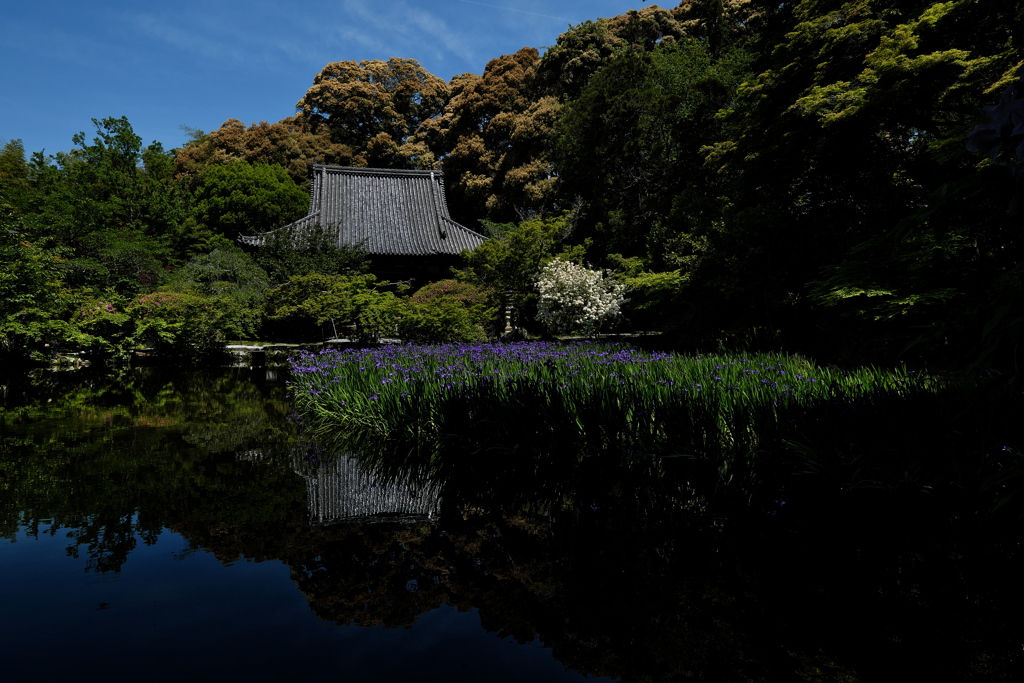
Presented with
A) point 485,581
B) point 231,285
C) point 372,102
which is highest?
point 372,102

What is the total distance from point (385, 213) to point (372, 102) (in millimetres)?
15658

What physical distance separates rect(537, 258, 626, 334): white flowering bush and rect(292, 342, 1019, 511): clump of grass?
24.3ft

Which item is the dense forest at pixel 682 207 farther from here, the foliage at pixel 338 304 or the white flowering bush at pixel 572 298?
the white flowering bush at pixel 572 298

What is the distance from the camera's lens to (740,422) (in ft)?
11.7

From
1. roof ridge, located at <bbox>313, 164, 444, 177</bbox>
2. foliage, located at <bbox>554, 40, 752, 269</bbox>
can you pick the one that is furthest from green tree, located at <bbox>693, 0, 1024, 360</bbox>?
roof ridge, located at <bbox>313, 164, 444, 177</bbox>

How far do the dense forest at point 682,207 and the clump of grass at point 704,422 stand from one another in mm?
660

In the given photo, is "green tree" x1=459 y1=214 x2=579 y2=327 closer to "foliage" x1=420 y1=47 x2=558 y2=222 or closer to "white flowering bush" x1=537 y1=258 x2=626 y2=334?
"white flowering bush" x1=537 y1=258 x2=626 y2=334

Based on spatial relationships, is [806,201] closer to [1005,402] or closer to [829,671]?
[1005,402]

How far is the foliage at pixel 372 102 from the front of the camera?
3212 cm

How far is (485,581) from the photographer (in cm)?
264

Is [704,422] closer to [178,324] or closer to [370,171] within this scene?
[178,324]

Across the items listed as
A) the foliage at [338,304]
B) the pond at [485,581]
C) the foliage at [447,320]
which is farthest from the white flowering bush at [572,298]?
the pond at [485,581]

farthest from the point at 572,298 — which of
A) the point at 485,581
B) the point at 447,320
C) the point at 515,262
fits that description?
the point at 485,581

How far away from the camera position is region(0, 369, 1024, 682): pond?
2.02 metres
